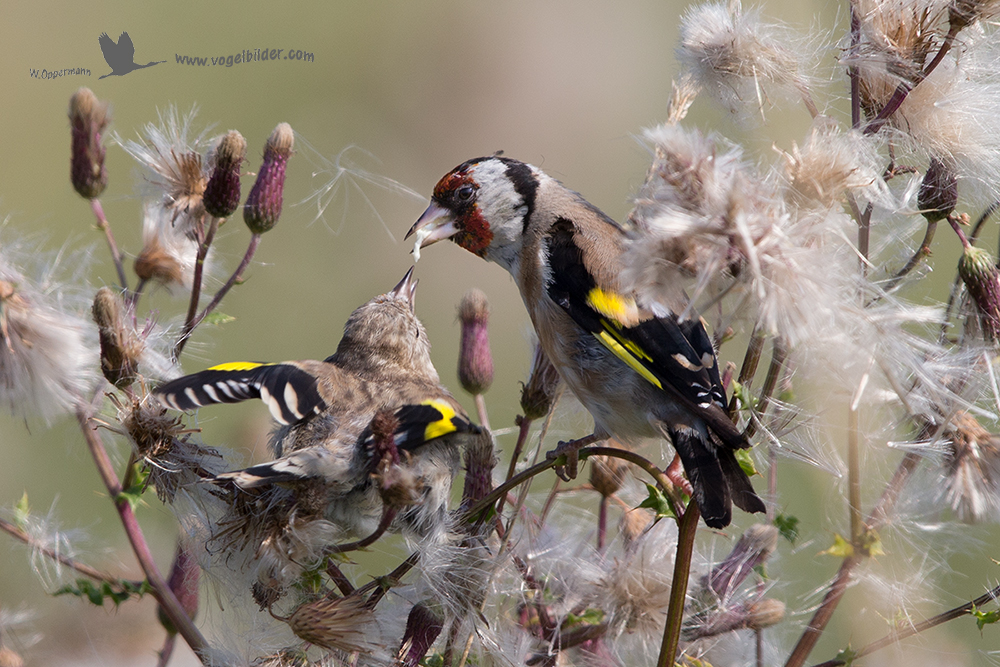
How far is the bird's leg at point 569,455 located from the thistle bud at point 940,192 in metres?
0.71

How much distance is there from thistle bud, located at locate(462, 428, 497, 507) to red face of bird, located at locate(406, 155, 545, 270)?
21.6 inches

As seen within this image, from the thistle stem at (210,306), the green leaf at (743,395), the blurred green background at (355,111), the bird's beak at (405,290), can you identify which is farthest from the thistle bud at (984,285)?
the blurred green background at (355,111)

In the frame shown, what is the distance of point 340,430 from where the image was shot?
1829 mm

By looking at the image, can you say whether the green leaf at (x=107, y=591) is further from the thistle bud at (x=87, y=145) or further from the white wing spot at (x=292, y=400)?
the thistle bud at (x=87, y=145)

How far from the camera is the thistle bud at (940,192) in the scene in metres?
1.60

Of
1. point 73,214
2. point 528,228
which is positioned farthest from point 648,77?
point 528,228

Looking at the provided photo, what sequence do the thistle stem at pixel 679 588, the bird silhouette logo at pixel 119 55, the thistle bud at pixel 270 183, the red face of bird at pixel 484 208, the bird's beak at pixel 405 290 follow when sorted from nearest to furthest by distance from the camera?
the thistle stem at pixel 679 588
the thistle bud at pixel 270 183
the red face of bird at pixel 484 208
the bird's beak at pixel 405 290
the bird silhouette logo at pixel 119 55

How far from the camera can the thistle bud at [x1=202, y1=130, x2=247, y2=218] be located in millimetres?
1829

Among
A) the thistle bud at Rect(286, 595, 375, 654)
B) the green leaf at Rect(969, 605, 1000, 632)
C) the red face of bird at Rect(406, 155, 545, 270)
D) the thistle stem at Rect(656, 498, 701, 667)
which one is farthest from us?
the red face of bird at Rect(406, 155, 545, 270)

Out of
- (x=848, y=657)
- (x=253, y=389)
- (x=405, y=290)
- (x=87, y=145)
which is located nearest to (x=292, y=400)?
(x=253, y=389)

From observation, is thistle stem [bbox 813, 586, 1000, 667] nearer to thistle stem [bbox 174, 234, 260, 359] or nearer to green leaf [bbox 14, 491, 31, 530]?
thistle stem [bbox 174, 234, 260, 359]

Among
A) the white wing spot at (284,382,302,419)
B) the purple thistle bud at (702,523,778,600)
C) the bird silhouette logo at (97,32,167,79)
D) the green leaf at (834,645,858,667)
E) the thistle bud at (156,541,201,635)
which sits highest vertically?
the bird silhouette logo at (97,32,167,79)

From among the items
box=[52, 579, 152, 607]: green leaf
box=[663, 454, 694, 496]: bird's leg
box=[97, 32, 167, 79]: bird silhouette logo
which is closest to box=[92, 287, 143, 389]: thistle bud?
box=[52, 579, 152, 607]: green leaf

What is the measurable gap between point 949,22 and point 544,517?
1072 mm
